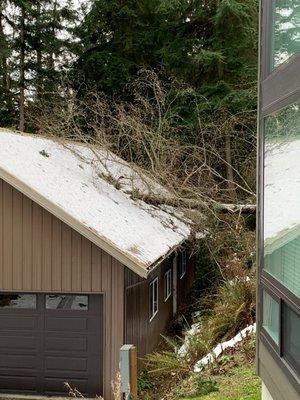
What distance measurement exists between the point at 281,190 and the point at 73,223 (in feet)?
19.2

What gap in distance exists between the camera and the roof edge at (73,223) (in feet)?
28.6

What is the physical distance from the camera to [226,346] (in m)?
9.03

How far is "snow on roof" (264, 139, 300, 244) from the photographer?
3.36m

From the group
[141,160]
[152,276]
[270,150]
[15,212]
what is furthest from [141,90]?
[270,150]

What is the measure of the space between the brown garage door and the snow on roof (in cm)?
625

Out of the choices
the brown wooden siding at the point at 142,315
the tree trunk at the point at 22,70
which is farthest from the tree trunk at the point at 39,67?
the brown wooden siding at the point at 142,315

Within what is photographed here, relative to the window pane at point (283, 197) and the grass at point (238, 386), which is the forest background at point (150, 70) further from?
the window pane at point (283, 197)

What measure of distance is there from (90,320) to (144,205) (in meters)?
5.03

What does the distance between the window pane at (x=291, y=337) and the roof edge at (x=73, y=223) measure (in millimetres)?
5130

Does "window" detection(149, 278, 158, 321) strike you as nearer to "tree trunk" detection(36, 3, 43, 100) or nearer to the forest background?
the forest background

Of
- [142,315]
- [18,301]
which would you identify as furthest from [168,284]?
[18,301]

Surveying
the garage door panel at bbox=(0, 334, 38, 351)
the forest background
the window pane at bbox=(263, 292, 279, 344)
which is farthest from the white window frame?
the window pane at bbox=(263, 292, 279, 344)

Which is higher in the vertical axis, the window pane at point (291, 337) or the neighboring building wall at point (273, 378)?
the window pane at point (291, 337)

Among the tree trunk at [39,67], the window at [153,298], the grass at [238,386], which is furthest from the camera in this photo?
the tree trunk at [39,67]
